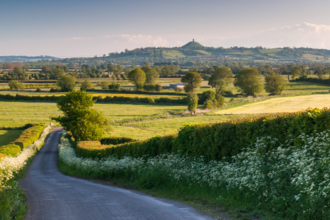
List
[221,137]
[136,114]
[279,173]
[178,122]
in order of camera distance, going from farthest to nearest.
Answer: [136,114] → [178,122] → [221,137] → [279,173]

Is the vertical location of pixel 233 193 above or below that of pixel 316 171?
below

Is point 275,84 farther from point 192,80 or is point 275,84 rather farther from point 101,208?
point 101,208

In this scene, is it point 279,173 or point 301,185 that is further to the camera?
point 279,173

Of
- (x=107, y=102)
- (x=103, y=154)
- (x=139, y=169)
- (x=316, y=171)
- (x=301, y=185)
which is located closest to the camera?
(x=316, y=171)

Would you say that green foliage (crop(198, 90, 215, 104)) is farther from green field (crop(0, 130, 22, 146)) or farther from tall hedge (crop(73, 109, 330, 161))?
tall hedge (crop(73, 109, 330, 161))

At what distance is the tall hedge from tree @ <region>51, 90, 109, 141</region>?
2564 cm

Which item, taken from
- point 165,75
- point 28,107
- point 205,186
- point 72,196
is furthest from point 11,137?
point 165,75

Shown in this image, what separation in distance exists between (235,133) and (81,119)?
34.0 metres

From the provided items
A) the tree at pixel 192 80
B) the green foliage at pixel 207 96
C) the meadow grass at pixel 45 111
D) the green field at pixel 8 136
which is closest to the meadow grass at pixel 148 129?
the meadow grass at pixel 45 111

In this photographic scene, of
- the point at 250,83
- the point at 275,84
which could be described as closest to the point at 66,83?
the point at 250,83

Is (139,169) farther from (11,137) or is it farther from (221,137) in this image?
(11,137)

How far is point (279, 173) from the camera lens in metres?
7.48

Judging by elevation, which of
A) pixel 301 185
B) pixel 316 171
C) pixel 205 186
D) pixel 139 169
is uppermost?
pixel 316 171

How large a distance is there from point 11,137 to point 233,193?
50.6 m
